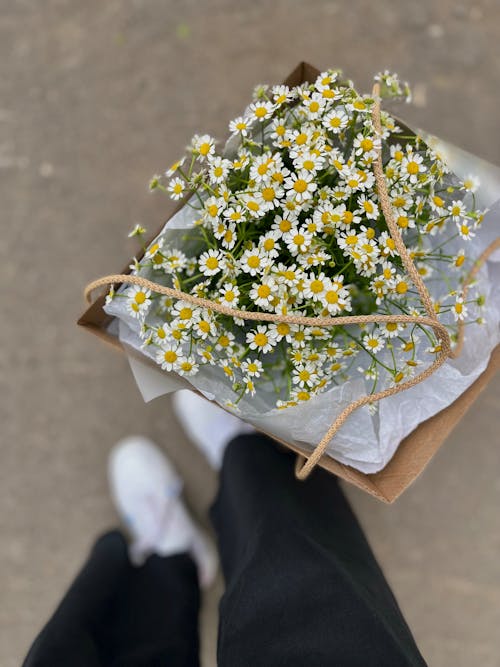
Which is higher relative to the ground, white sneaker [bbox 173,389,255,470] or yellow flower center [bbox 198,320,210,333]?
yellow flower center [bbox 198,320,210,333]

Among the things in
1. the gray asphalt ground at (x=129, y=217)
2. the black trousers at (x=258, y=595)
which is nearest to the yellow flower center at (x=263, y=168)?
the black trousers at (x=258, y=595)

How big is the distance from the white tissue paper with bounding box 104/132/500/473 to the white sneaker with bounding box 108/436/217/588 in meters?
0.46

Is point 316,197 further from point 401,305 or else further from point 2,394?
point 2,394

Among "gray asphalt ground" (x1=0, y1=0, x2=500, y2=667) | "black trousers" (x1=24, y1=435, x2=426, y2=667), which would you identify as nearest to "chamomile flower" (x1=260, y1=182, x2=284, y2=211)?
"black trousers" (x1=24, y1=435, x2=426, y2=667)

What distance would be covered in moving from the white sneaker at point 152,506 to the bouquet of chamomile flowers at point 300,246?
1.68ft

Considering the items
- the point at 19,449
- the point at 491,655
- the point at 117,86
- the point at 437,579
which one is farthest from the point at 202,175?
the point at 491,655

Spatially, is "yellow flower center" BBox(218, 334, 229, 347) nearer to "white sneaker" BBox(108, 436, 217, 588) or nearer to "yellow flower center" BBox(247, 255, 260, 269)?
"yellow flower center" BBox(247, 255, 260, 269)

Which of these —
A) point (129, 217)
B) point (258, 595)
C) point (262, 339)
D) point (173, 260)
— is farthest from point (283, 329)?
point (129, 217)

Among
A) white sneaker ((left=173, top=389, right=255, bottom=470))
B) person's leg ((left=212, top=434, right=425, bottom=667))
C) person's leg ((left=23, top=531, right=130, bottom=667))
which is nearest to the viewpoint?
person's leg ((left=212, top=434, right=425, bottom=667))

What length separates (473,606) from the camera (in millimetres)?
1036

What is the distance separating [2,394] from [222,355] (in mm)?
660

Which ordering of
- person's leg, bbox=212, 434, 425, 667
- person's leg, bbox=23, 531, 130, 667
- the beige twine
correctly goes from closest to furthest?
the beige twine < person's leg, bbox=212, 434, 425, 667 < person's leg, bbox=23, 531, 130, 667

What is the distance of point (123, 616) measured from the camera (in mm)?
834

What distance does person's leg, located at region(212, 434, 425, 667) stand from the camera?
0.56m
